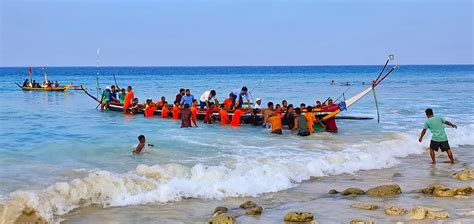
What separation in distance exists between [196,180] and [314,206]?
265cm

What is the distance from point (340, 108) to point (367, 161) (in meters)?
5.24

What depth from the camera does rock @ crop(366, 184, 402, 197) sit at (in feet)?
31.0

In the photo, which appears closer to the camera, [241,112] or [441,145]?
[441,145]

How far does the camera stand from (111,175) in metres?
10.5

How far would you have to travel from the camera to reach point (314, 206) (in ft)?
29.1

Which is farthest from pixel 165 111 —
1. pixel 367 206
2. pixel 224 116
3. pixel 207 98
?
pixel 367 206

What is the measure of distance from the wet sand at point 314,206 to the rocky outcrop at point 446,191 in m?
0.14

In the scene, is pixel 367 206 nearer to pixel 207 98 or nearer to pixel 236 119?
pixel 236 119

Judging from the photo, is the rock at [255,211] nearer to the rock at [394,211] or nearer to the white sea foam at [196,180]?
the white sea foam at [196,180]

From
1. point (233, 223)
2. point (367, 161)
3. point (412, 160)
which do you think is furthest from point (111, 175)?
point (412, 160)

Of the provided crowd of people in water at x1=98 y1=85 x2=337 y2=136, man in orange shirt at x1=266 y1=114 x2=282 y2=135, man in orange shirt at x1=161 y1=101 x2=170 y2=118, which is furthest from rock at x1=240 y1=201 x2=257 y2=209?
man in orange shirt at x1=161 y1=101 x2=170 y2=118

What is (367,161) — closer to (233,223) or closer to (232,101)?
(233,223)

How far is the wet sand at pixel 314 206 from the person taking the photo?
26.6ft

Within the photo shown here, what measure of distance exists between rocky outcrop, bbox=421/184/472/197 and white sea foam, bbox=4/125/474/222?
2527mm
